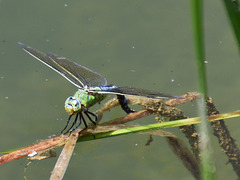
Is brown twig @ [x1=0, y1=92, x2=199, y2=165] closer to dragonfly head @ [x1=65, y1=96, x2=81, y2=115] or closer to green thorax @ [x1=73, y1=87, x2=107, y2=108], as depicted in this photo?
dragonfly head @ [x1=65, y1=96, x2=81, y2=115]

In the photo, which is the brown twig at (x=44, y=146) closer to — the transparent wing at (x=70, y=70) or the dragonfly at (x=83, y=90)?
the dragonfly at (x=83, y=90)

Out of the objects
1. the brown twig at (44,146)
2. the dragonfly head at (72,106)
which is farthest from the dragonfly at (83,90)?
the brown twig at (44,146)

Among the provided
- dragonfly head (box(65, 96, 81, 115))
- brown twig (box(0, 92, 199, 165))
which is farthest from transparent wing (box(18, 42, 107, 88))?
brown twig (box(0, 92, 199, 165))

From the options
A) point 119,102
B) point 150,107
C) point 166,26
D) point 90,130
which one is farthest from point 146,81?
point 90,130

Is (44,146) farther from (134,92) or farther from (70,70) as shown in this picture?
(70,70)

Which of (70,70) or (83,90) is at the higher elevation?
(70,70)

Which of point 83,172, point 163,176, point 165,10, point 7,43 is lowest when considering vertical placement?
point 163,176

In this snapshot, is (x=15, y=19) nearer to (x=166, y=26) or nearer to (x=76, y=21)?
(x=76, y=21)

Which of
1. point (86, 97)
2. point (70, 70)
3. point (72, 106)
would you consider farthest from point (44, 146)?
point (70, 70)
